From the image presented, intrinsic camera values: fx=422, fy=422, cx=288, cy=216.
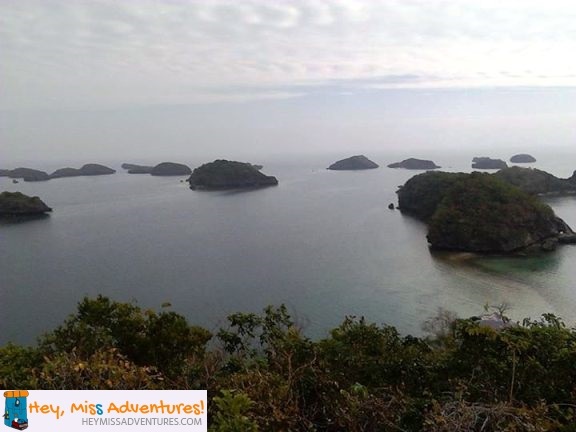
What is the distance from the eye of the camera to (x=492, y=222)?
3481 cm

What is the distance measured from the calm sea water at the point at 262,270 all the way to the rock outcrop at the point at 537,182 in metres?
12.5

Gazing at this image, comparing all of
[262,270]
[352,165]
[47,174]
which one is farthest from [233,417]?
[47,174]

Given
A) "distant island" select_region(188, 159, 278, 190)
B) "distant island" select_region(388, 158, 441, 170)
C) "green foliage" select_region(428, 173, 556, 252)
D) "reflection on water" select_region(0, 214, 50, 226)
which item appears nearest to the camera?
"green foliage" select_region(428, 173, 556, 252)

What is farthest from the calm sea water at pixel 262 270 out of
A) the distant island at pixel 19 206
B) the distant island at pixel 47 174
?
the distant island at pixel 47 174

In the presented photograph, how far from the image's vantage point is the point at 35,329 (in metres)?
19.1

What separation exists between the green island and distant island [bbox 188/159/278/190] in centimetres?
7323

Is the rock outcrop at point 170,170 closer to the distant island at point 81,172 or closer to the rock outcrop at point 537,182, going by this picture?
the distant island at point 81,172

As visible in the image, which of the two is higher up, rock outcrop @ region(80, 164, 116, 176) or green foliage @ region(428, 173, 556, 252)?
rock outcrop @ region(80, 164, 116, 176)

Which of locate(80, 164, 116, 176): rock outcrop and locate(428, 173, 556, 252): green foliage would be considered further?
locate(80, 164, 116, 176): rock outcrop

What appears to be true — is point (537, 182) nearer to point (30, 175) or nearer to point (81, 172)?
point (81, 172)

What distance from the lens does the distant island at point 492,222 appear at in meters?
34.1

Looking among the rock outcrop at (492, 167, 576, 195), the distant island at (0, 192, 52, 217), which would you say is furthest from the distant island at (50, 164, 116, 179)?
the rock outcrop at (492, 167, 576, 195)

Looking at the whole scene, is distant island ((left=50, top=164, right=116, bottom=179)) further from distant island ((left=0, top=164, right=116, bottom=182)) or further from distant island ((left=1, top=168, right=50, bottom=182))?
distant island ((left=1, top=168, right=50, bottom=182))

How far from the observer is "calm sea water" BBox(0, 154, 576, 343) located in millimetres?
22062
